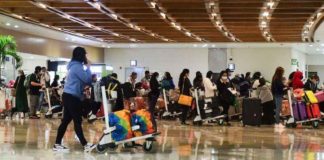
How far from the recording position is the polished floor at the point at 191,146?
721 cm

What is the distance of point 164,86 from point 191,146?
8.27 metres

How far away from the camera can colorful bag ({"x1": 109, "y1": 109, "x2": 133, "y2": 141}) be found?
24.7 ft

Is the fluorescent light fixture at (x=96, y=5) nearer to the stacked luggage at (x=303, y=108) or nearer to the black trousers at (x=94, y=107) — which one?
the black trousers at (x=94, y=107)

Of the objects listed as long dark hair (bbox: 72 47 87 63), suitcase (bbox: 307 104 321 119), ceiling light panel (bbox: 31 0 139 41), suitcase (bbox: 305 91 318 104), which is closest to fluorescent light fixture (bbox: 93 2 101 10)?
ceiling light panel (bbox: 31 0 139 41)

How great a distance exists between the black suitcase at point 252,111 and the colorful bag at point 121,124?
21.8ft

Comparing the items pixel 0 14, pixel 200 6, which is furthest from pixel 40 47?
pixel 200 6

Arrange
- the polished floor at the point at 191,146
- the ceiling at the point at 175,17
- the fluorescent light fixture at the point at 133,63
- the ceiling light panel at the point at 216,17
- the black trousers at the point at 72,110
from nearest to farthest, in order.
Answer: the polished floor at the point at 191,146, the black trousers at the point at 72,110, the ceiling light panel at the point at 216,17, the ceiling at the point at 175,17, the fluorescent light fixture at the point at 133,63

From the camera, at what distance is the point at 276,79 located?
1316 cm

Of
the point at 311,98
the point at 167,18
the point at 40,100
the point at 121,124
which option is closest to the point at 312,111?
the point at 311,98

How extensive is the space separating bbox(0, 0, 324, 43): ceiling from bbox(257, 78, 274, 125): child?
2132mm

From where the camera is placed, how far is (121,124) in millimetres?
7527

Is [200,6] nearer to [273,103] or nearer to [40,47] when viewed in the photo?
[273,103]

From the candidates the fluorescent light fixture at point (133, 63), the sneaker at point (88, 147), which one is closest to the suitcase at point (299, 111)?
the sneaker at point (88, 147)

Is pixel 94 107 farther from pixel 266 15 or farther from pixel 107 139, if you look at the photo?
pixel 107 139
